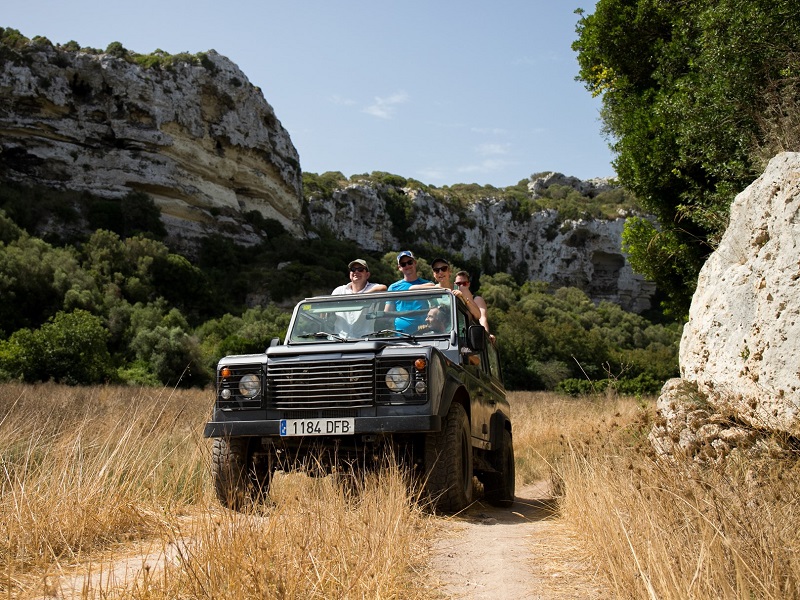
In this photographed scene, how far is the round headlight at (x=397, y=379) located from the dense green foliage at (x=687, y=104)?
461 cm

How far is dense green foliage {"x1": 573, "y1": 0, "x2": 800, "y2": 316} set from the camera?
29.0 ft

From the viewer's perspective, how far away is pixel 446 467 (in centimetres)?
566

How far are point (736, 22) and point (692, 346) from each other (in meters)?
4.94

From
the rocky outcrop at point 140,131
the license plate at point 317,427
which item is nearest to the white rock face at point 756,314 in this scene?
the license plate at point 317,427

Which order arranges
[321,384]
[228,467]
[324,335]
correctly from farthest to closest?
1. [324,335]
2. [228,467]
3. [321,384]

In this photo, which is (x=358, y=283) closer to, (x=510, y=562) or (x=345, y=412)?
(x=345, y=412)

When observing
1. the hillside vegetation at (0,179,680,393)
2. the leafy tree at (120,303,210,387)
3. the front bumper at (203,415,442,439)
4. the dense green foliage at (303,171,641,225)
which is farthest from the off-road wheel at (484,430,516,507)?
the dense green foliage at (303,171,641,225)

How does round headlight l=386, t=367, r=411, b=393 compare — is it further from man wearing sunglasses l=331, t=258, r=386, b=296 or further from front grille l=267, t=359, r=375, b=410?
man wearing sunglasses l=331, t=258, r=386, b=296

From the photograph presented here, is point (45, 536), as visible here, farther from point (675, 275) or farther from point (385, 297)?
point (675, 275)

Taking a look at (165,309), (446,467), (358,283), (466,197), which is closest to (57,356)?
(165,309)

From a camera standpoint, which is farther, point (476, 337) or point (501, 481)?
point (501, 481)

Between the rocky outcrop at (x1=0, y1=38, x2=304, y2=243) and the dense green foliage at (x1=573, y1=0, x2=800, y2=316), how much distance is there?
47.2 metres

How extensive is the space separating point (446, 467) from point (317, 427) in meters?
1.08

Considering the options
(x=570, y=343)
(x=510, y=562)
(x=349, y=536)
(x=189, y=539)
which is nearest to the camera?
(x=349, y=536)
